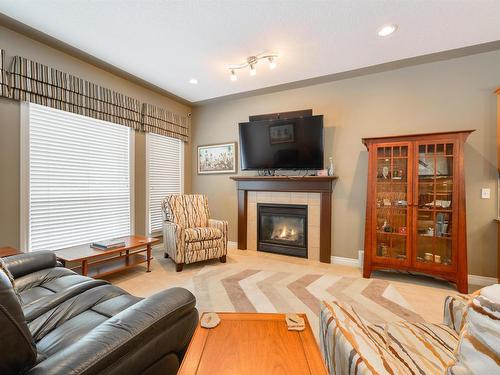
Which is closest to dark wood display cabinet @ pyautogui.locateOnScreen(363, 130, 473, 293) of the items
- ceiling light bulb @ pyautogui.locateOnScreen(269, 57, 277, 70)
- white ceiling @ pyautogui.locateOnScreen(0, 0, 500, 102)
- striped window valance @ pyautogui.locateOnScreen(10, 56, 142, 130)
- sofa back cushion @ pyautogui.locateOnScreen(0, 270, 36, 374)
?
white ceiling @ pyautogui.locateOnScreen(0, 0, 500, 102)

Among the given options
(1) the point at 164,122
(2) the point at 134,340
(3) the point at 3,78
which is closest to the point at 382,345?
(2) the point at 134,340

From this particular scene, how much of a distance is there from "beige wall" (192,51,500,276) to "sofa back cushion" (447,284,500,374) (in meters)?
2.89

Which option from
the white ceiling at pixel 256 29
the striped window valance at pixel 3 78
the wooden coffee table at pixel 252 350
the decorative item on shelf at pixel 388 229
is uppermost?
the white ceiling at pixel 256 29

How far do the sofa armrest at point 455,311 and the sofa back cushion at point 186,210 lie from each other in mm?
3020

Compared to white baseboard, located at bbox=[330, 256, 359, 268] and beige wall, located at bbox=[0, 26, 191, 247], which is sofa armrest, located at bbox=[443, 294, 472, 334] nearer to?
white baseboard, located at bbox=[330, 256, 359, 268]

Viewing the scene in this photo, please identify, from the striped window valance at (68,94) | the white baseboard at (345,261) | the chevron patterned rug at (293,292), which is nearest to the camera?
the chevron patterned rug at (293,292)

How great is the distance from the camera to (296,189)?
143 inches

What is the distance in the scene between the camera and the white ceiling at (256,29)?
1991 mm

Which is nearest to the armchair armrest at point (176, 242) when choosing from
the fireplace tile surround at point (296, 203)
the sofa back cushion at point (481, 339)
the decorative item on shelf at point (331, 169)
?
the fireplace tile surround at point (296, 203)

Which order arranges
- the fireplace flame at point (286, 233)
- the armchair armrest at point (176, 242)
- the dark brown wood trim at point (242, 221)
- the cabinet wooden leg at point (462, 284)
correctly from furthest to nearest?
the dark brown wood trim at point (242, 221) < the fireplace flame at point (286, 233) < the armchair armrest at point (176, 242) < the cabinet wooden leg at point (462, 284)

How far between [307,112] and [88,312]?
345 cm

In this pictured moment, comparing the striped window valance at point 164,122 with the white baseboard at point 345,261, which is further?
the striped window valance at point 164,122

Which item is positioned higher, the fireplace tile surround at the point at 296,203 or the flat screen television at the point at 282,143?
the flat screen television at the point at 282,143

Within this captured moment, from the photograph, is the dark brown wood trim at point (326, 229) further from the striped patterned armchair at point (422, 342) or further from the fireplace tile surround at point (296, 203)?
the striped patterned armchair at point (422, 342)
